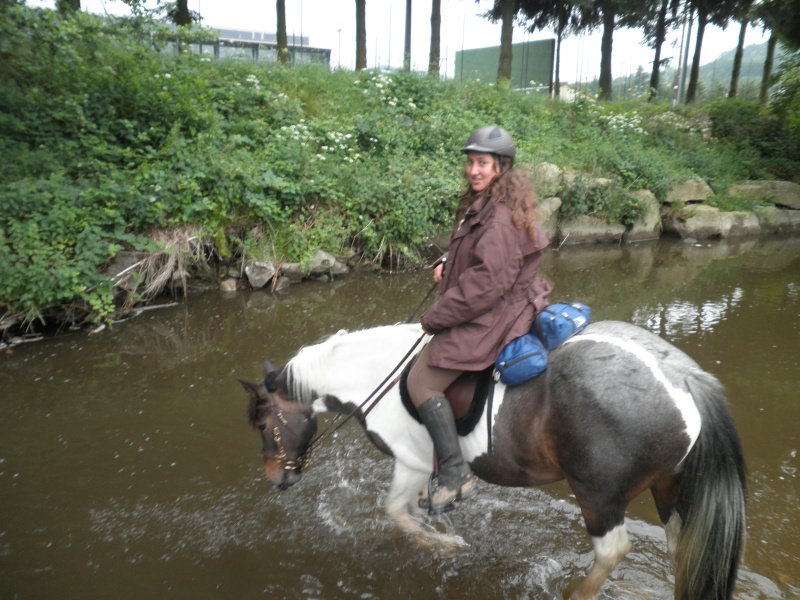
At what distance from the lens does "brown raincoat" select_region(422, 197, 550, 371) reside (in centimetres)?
278

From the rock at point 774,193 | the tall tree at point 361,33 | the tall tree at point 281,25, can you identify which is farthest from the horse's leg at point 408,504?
the rock at point 774,193

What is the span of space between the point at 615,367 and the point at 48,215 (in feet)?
22.1

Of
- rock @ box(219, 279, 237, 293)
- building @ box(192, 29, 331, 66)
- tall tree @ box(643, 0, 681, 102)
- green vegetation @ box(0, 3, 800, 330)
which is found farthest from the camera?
tall tree @ box(643, 0, 681, 102)

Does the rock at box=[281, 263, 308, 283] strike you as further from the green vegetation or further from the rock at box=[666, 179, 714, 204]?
the rock at box=[666, 179, 714, 204]

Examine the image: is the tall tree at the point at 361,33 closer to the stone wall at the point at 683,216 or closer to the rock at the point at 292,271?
the stone wall at the point at 683,216

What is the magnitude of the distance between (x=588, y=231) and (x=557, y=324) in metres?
10.3

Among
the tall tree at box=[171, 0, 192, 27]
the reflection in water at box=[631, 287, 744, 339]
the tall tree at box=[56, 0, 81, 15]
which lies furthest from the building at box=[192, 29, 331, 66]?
the reflection in water at box=[631, 287, 744, 339]

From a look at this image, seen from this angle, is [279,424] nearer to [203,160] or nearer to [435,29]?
[203,160]

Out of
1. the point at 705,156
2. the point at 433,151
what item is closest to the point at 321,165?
the point at 433,151

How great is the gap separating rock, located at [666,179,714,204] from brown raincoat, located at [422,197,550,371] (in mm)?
12302

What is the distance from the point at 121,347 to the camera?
6.49m

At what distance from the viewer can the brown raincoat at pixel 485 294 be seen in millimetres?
2783

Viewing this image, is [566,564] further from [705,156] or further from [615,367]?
[705,156]

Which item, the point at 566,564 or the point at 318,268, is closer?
the point at 566,564
